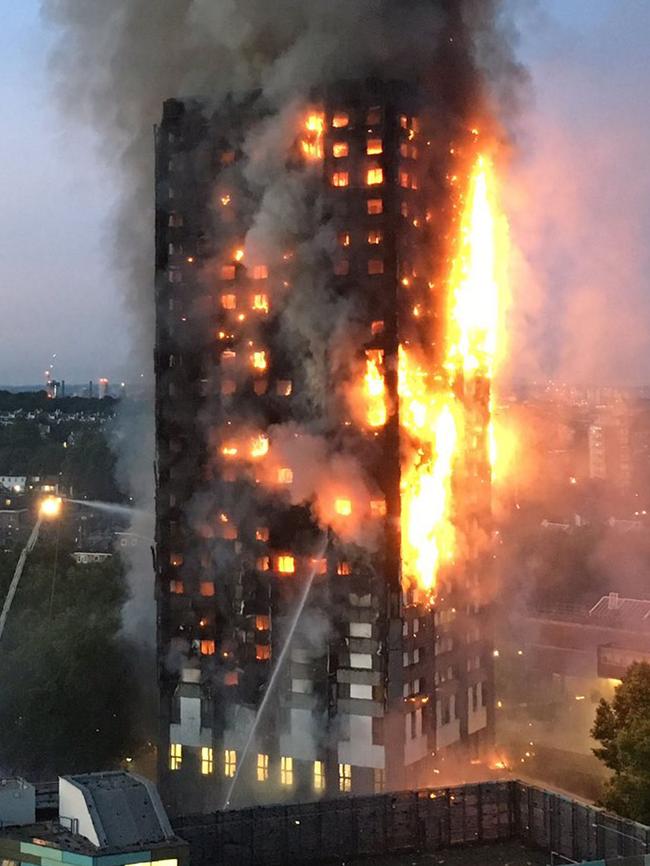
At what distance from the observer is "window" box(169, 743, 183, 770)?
4644 cm

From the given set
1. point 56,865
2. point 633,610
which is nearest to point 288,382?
point 56,865

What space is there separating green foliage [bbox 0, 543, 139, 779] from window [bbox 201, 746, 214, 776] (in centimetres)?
612

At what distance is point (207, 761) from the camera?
46.0 m

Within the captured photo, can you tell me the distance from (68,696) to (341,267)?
21500mm

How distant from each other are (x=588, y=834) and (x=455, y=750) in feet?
57.4

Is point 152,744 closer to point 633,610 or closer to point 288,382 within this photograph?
point 288,382

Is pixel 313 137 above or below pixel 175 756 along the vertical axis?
above

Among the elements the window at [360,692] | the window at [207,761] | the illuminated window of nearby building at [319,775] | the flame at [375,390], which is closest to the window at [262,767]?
the illuminated window of nearby building at [319,775]

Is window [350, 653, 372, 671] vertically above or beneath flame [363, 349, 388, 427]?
beneath

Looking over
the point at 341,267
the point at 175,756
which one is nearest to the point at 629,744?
the point at 175,756

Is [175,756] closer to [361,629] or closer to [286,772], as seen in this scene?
[286,772]

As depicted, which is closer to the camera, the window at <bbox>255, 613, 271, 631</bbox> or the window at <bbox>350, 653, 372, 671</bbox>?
the window at <bbox>350, 653, 372, 671</bbox>

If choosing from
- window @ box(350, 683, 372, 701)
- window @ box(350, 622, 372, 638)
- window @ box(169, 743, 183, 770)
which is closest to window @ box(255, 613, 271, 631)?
window @ box(350, 622, 372, 638)

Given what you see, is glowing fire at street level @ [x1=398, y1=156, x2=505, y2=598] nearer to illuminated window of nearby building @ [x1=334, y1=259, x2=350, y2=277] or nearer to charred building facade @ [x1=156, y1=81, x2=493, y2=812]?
charred building facade @ [x1=156, y1=81, x2=493, y2=812]
